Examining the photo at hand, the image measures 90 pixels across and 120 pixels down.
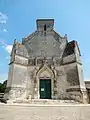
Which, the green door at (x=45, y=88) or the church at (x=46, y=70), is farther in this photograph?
the green door at (x=45, y=88)

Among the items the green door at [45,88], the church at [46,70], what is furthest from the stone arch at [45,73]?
the green door at [45,88]

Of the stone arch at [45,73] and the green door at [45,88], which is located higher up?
the stone arch at [45,73]

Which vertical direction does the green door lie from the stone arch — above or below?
below

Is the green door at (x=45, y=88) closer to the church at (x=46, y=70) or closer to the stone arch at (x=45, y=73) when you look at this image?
the church at (x=46, y=70)

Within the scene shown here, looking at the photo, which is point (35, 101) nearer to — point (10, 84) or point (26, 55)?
point (10, 84)

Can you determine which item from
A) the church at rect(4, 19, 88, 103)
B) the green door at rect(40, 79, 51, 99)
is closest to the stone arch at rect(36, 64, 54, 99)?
the church at rect(4, 19, 88, 103)

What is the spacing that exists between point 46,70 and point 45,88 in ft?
7.87

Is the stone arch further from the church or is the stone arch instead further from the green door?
the green door

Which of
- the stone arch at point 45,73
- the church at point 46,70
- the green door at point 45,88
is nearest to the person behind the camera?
the church at point 46,70

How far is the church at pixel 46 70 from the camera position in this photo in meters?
13.7

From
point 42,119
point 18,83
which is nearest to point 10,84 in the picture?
point 18,83

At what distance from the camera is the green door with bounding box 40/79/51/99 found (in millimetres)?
14883

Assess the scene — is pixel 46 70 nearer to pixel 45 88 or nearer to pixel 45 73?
pixel 45 73

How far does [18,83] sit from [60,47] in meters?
7.83
